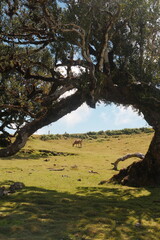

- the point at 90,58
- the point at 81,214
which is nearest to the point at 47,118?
the point at 90,58

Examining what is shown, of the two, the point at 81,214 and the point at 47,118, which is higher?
the point at 47,118

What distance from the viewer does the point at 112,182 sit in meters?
20.2

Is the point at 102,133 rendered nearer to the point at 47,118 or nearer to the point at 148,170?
the point at 148,170

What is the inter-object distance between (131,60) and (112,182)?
920 centimetres

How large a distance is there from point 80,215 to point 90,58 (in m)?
8.96

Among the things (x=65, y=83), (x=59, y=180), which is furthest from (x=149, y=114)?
(x=59, y=180)

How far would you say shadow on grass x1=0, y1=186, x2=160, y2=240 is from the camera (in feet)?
28.6

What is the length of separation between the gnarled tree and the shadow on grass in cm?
320

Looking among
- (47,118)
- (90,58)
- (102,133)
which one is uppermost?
(90,58)

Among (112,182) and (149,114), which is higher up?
(149,114)

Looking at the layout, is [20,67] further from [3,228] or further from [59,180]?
[3,228]

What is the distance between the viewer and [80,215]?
11023 mm

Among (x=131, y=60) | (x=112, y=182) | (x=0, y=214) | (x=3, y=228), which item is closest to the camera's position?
(x=3, y=228)

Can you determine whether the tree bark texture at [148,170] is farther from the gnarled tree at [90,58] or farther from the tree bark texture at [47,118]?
the tree bark texture at [47,118]
